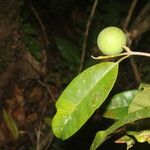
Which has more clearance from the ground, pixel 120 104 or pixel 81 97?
pixel 81 97

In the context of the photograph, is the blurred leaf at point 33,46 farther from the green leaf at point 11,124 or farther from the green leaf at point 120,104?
the green leaf at point 120,104

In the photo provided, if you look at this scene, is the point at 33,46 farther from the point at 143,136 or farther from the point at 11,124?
the point at 143,136

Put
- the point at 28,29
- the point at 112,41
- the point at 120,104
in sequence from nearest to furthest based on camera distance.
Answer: the point at 112,41, the point at 120,104, the point at 28,29

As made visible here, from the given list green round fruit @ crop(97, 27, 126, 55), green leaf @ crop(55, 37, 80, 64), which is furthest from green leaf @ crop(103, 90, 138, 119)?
green leaf @ crop(55, 37, 80, 64)

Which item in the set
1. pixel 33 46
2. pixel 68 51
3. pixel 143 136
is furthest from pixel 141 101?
pixel 33 46

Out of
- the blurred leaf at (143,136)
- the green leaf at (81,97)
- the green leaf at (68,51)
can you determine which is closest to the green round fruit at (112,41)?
the green leaf at (81,97)

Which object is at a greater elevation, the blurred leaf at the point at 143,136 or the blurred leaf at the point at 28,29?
the blurred leaf at the point at 143,136
